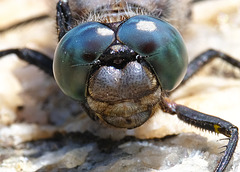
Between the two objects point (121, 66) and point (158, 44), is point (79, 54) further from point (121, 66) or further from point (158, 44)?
point (158, 44)

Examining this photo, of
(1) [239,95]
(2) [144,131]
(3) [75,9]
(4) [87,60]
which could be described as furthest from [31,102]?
(1) [239,95]

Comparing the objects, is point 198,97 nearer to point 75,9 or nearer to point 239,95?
point 239,95

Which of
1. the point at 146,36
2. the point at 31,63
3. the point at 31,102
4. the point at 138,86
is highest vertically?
the point at 146,36

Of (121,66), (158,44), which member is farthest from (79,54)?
(158,44)
